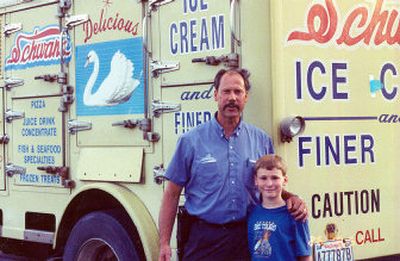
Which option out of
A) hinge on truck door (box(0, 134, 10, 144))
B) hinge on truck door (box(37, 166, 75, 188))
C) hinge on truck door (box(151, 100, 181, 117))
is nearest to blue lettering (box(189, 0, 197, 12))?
hinge on truck door (box(151, 100, 181, 117))

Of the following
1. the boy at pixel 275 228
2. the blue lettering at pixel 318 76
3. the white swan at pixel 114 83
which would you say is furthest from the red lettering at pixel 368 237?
the white swan at pixel 114 83

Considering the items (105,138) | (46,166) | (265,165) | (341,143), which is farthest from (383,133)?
(46,166)

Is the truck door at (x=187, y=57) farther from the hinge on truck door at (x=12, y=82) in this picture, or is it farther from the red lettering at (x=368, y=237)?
the hinge on truck door at (x=12, y=82)

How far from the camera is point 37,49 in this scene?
22.0 feet

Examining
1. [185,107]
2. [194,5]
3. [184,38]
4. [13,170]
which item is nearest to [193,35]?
[184,38]

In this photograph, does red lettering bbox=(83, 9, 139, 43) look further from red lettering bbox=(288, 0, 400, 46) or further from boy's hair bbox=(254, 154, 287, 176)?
boy's hair bbox=(254, 154, 287, 176)

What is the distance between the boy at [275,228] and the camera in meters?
4.20

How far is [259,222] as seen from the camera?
4262 millimetres

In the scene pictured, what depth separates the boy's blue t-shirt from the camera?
13.8 ft

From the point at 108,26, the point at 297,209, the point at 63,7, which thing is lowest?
→ the point at 297,209

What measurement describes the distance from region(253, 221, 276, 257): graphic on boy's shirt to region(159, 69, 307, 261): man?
4.6 inches

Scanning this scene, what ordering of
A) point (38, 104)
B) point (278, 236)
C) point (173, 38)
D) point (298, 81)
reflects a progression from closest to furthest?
point (278, 236), point (298, 81), point (173, 38), point (38, 104)

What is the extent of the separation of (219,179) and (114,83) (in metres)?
1.83

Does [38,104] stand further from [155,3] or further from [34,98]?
[155,3]
